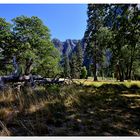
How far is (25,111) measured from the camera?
266 inches

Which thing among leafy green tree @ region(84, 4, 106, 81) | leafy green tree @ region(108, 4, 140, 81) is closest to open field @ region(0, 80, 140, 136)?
leafy green tree @ region(108, 4, 140, 81)

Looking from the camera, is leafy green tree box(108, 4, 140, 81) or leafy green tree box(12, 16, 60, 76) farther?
leafy green tree box(12, 16, 60, 76)

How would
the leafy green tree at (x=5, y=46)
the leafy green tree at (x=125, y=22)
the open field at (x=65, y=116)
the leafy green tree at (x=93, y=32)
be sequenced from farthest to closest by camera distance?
the leafy green tree at (x=93, y=32)
the leafy green tree at (x=5, y=46)
the leafy green tree at (x=125, y=22)
the open field at (x=65, y=116)

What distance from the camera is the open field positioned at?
223 inches

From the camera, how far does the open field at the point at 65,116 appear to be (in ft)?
18.6

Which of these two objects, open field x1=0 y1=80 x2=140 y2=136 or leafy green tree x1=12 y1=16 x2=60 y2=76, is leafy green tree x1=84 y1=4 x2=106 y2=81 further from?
open field x1=0 y1=80 x2=140 y2=136

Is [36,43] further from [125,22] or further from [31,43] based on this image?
[125,22]

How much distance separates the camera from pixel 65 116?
21.8 ft

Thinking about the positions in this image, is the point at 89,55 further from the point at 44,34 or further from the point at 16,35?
the point at 16,35

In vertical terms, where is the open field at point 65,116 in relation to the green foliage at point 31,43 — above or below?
below

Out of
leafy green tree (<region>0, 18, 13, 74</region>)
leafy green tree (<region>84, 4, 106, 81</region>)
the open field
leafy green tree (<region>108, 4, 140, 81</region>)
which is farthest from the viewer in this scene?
leafy green tree (<region>84, 4, 106, 81</region>)

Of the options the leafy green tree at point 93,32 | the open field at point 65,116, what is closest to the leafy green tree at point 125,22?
the open field at point 65,116

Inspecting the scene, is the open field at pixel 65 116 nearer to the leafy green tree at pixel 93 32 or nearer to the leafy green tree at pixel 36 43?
the leafy green tree at pixel 36 43

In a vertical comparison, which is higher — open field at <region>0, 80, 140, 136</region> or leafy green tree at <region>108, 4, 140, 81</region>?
leafy green tree at <region>108, 4, 140, 81</region>
